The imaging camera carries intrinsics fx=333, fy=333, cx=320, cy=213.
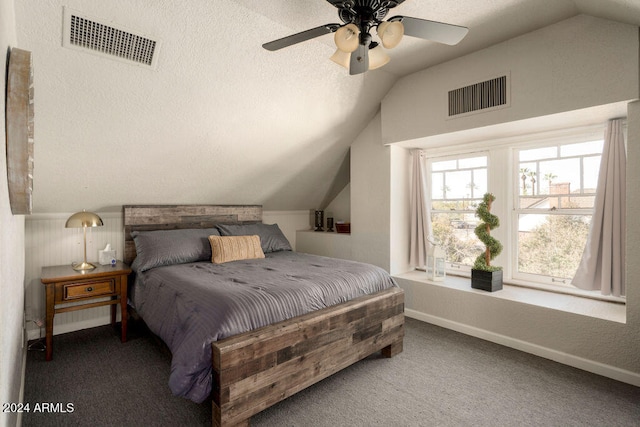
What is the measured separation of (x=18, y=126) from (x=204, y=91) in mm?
1558

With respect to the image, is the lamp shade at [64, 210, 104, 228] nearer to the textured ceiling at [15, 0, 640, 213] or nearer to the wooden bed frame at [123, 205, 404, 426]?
the textured ceiling at [15, 0, 640, 213]

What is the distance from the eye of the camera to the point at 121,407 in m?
1.91

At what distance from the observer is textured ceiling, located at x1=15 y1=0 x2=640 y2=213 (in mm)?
2074

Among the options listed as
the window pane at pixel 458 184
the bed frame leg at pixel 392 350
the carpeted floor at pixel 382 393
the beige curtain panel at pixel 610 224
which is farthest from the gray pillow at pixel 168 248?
the beige curtain panel at pixel 610 224

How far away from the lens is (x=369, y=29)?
1.71 metres

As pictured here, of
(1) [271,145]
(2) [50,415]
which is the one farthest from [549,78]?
(2) [50,415]

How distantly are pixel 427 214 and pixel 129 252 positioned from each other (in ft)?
10.2

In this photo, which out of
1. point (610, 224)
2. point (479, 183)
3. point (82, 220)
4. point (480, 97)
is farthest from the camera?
point (479, 183)

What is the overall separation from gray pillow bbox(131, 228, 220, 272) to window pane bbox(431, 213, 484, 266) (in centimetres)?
251

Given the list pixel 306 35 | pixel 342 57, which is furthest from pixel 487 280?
pixel 306 35

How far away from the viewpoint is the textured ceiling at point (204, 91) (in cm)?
207

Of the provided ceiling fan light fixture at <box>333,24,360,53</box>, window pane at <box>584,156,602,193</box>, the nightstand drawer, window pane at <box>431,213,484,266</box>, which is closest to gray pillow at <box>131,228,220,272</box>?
the nightstand drawer

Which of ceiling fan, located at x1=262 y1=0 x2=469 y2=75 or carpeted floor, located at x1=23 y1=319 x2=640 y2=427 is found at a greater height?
ceiling fan, located at x1=262 y1=0 x2=469 y2=75

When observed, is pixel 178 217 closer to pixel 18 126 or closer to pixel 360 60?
pixel 18 126
